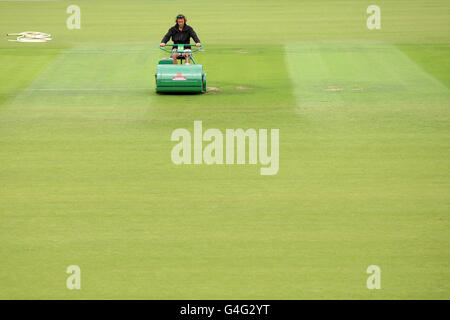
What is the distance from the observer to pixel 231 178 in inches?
562

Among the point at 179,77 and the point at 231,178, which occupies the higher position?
the point at 179,77

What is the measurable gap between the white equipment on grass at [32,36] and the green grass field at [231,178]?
7.18 feet

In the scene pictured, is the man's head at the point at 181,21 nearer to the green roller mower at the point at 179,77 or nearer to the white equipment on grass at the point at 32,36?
the green roller mower at the point at 179,77

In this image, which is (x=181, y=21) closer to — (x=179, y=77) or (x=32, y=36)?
(x=179, y=77)

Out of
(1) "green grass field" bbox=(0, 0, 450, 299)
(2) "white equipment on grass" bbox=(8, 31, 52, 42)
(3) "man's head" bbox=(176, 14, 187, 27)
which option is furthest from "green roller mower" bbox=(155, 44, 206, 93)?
(2) "white equipment on grass" bbox=(8, 31, 52, 42)

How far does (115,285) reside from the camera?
33.0 feet

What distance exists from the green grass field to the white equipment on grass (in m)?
2.19

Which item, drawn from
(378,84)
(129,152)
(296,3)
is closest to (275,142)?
(129,152)

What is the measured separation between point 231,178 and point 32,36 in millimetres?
18490

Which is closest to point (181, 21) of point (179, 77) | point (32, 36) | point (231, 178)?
point (179, 77)

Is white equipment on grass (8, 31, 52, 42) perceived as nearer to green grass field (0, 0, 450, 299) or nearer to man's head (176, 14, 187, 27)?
green grass field (0, 0, 450, 299)

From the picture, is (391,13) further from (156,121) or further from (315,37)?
(156,121)

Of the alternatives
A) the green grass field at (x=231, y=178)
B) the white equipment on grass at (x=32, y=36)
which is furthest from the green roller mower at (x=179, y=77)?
the white equipment on grass at (x=32, y=36)

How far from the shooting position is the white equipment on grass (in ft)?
99.3
